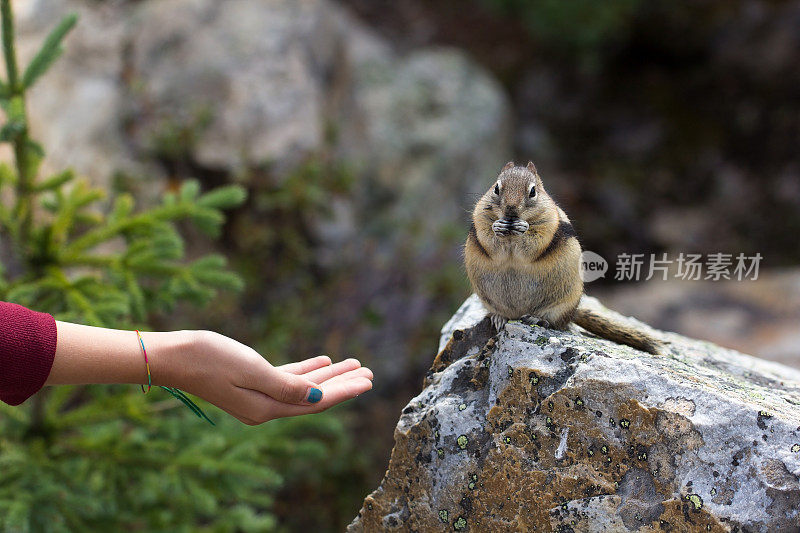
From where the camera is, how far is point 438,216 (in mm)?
7742

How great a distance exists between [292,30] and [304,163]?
5.44ft

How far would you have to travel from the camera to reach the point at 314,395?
7.86ft

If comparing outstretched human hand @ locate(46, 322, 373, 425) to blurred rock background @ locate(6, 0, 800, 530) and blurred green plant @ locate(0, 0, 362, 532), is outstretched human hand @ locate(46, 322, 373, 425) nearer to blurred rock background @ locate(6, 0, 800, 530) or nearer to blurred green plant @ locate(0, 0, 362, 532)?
blurred green plant @ locate(0, 0, 362, 532)

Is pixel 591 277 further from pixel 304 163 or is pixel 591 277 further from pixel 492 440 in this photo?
pixel 304 163

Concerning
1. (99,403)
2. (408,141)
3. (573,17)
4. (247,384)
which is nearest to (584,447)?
(247,384)

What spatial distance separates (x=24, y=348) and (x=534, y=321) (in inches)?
70.6

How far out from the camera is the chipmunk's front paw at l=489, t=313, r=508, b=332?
2.88 m

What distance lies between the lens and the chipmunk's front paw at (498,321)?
2.88 metres

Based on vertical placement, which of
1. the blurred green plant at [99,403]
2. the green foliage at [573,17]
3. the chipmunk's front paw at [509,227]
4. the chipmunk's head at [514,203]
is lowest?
the blurred green plant at [99,403]

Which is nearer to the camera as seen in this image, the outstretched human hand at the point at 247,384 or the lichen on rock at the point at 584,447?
the lichen on rock at the point at 584,447

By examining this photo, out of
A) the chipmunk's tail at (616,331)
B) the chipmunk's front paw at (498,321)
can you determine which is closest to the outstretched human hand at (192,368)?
the chipmunk's front paw at (498,321)

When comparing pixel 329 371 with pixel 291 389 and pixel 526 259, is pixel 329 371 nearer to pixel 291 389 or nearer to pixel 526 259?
pixel 291 389

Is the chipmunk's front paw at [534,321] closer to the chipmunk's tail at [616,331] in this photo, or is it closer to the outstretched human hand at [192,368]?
the chipmunk's tail at [616,331]

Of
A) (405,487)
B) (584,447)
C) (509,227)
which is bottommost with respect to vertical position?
(405,487)
